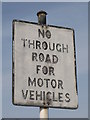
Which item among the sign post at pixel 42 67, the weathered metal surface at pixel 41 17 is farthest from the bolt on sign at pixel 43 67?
the weathered metal surface at pixel 41 17

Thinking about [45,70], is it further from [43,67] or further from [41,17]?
[41,17]

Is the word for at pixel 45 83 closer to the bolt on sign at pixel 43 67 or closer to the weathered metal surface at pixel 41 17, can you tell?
the bolt on sign at pixel 43 67

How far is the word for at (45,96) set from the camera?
4305mm

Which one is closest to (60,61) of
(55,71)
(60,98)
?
(55,71)

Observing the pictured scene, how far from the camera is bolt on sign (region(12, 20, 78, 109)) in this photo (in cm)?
432

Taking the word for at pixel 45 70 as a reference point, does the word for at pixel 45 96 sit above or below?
below

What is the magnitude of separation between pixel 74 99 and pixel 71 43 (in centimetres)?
84

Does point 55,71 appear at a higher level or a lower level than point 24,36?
lower

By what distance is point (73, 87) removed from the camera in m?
4.67

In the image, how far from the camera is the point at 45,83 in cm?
444

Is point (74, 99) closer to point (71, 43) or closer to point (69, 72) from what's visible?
point (69, 72)

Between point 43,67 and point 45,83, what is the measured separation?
22 centimetres

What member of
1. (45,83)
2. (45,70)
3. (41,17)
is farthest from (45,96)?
(41,17)

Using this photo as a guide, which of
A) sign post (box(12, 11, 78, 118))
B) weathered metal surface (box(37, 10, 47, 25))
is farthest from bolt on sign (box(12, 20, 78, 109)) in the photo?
weathered metal surface (box(37, 10, 47, 25))
